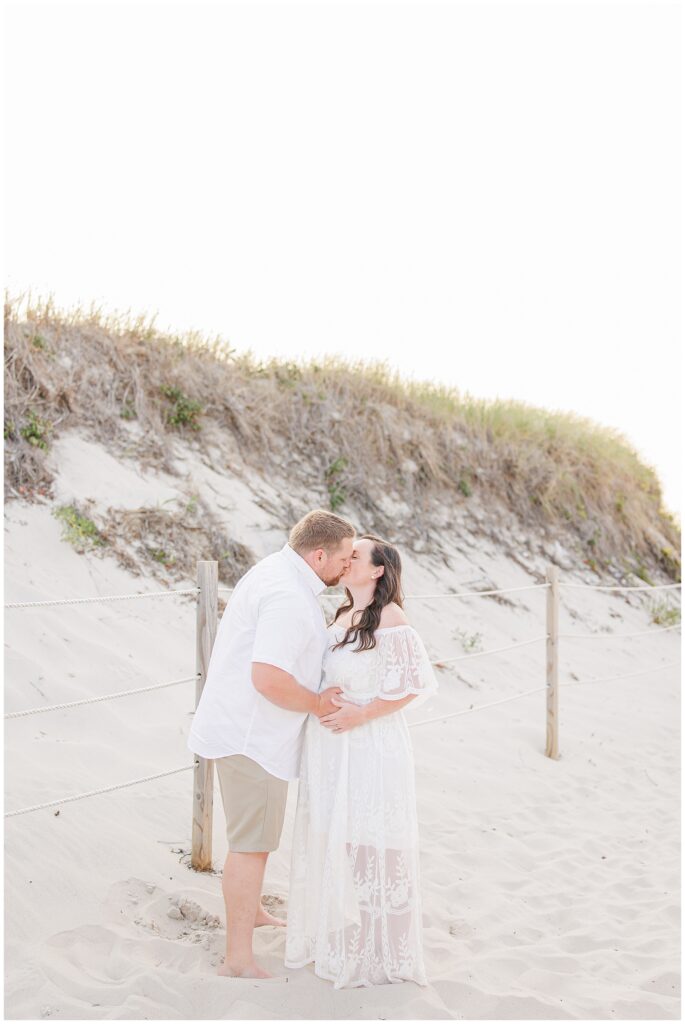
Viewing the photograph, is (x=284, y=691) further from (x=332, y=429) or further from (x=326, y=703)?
(x=332, y=429)

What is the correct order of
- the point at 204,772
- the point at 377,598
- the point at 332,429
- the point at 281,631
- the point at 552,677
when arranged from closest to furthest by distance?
the point at 281,631 → the point at 377,598 → the point at 204,772 → the point at 552,677 → the point at 332,429

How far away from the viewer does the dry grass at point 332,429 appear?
379 inches

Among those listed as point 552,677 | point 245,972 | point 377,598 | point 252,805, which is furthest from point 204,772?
point 552,677

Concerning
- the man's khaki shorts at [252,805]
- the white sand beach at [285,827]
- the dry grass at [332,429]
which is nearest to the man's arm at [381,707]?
the man's khaki shorts at [252,805]

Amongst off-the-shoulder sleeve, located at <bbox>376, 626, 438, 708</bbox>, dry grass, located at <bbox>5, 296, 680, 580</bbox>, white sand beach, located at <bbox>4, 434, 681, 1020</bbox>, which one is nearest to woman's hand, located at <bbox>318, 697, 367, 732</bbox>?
off-the-shoulder sleeve, located at <bbox>376, 626, 438, 708</bbox>

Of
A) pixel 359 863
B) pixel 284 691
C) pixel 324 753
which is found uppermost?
pixel 284 691

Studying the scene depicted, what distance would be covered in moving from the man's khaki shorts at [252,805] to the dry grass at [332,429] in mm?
5430

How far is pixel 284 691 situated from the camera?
345 cm

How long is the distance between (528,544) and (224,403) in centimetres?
451

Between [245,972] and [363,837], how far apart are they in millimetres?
687

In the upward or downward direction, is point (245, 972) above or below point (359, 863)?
below

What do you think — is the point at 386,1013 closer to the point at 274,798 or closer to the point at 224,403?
the point at 274,798

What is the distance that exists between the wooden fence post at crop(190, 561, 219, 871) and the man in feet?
3.23

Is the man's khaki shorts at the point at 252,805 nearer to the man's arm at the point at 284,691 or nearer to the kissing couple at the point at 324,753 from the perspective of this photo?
the kissing couple at the point at 324,753
